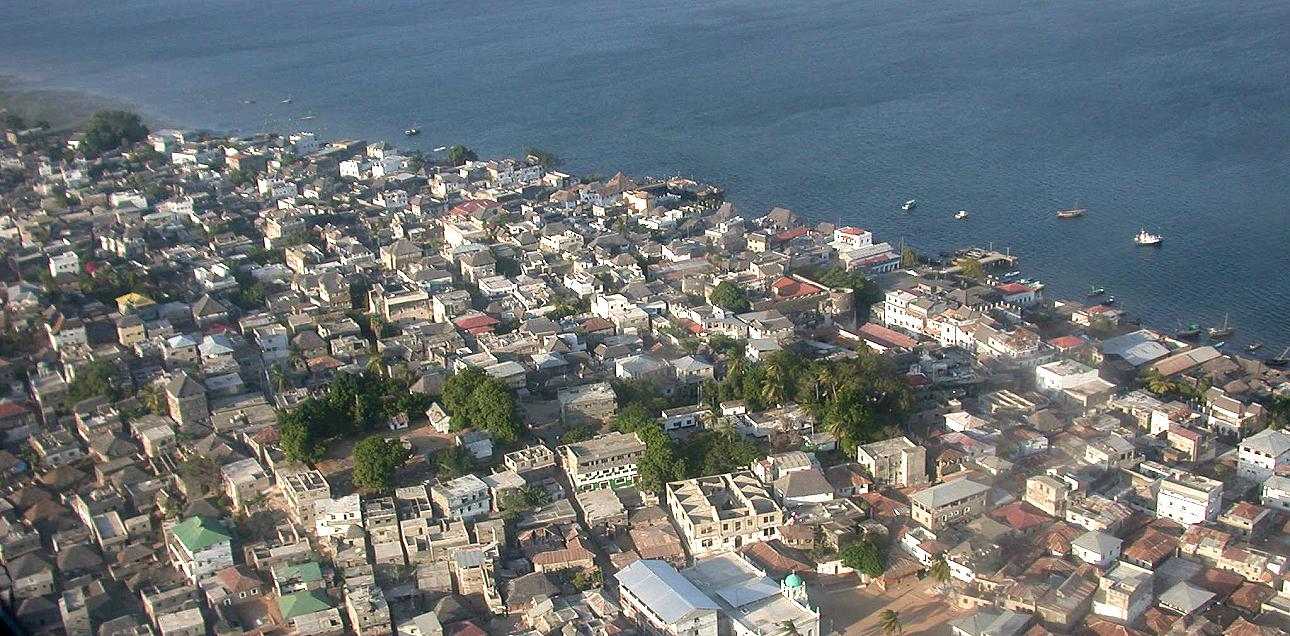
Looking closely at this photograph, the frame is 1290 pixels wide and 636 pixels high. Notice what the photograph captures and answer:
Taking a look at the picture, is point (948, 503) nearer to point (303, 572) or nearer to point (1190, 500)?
point (1190, 500)

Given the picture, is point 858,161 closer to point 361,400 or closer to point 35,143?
point 361,400

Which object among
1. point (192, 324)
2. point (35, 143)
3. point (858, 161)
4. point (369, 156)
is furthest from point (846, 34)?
point (192, 324)

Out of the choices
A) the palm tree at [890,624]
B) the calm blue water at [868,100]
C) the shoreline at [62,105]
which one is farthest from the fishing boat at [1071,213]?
the shoreline at [62,105]

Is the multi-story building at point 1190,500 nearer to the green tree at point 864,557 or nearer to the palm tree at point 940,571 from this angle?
the palm tree at point 940,571

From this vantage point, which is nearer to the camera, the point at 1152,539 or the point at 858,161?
the point at 1152,539

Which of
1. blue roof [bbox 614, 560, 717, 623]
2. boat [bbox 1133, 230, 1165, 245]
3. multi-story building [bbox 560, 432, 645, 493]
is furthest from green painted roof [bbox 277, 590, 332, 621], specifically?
boat [bbox 1133, 230, 1165, 245]
